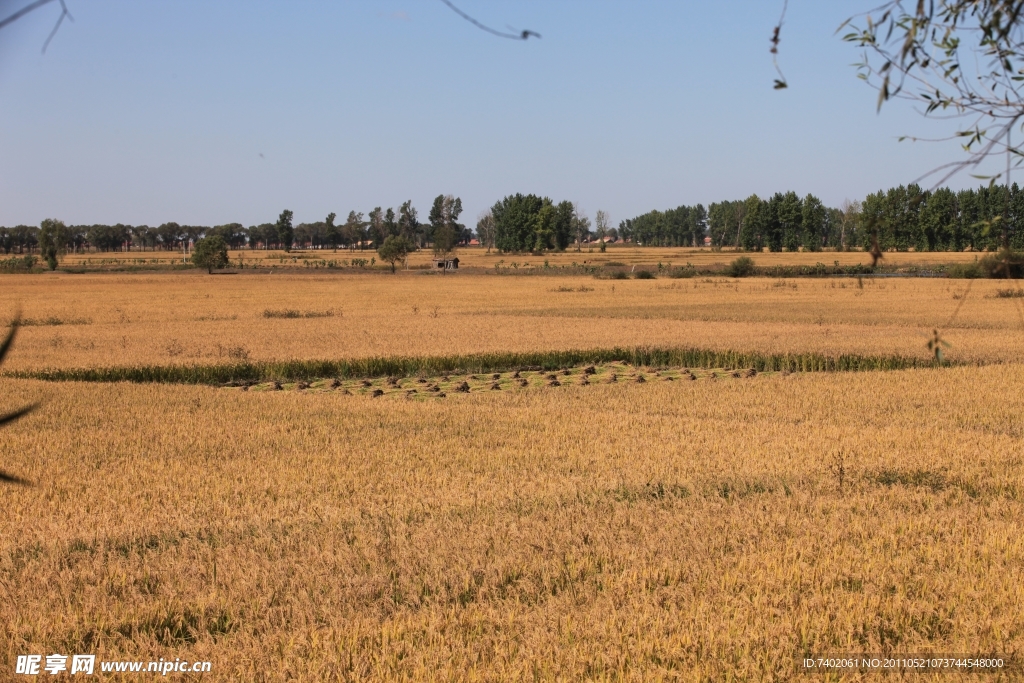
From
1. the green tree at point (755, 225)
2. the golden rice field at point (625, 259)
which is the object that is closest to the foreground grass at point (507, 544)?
the golden rice field at point (625, 259)

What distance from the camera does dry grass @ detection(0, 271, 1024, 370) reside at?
82.6ft

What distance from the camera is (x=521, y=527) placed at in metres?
8.16

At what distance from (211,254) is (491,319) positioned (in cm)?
5726

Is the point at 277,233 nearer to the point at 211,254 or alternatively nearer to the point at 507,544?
the point at 211,254

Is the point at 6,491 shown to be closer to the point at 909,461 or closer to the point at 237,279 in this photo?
the point at 909,461

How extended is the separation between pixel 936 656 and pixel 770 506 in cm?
338

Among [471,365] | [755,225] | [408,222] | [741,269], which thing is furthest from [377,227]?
[471,365]

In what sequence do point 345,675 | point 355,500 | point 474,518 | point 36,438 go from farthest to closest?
1. point 36,438
2. point 355,500
3. point 474,518
4. point 345,675

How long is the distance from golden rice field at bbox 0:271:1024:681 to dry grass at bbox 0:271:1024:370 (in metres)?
2.61

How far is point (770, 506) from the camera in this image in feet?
29.2

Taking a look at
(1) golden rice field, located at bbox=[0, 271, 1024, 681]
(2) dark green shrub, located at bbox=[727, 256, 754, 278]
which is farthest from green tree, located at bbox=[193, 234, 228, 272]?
(1) golden rice field, located at bbox=[0, 271, 1024, 681]

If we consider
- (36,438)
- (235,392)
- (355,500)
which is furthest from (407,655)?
(235,392)

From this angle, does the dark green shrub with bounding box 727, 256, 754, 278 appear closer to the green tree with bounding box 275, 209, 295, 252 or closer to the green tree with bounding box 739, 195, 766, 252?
the green tree with bounding box 739, 195, 766, 252

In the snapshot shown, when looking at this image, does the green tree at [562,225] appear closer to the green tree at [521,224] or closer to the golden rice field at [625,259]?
the green tree at [521,224]
